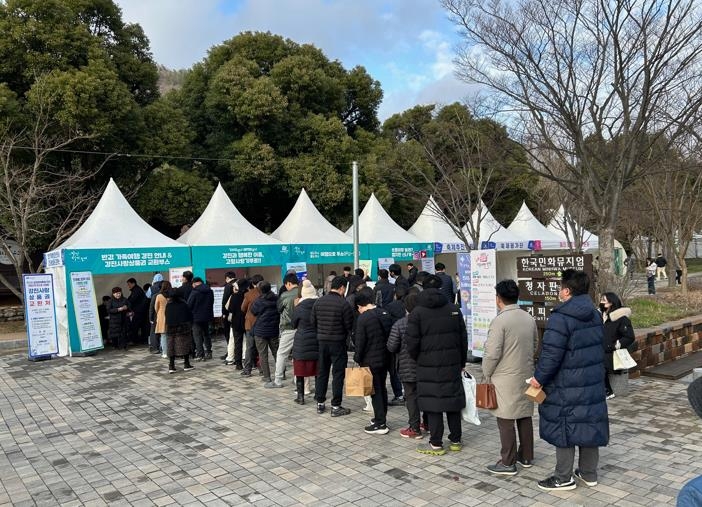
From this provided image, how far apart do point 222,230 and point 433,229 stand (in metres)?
8.53

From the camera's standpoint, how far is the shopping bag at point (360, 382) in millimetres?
5527

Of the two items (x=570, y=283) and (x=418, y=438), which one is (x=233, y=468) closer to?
(x=418, y=438)

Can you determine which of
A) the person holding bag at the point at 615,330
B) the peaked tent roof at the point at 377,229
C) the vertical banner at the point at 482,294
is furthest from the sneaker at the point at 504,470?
the peaked tent roof at the point at 377,229

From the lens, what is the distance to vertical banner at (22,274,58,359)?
10.6m

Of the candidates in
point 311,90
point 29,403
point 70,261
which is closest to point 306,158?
Result: point 311,90

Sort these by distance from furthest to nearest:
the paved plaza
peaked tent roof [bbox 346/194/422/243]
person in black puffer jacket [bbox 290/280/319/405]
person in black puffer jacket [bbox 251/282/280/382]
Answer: peaked tent roof [bbox 346/194/422/243]
person in black puffer jacket [bbox 251/282/280/382]
person in black puffer jacket [bbox 290/280/319/405]
the paved plaza

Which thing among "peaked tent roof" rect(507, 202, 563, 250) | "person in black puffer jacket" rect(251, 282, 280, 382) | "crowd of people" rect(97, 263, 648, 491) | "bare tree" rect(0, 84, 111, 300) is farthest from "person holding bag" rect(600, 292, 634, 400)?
"peaked tent roof" rect(507, 202, 563, 250)

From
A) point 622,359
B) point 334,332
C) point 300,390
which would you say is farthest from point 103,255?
point 622,359

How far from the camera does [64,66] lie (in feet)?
49.5

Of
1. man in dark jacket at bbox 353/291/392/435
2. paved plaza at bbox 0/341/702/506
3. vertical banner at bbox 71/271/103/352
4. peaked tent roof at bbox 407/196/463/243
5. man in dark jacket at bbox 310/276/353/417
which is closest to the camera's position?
paved plaza at bbox 0/341/702/506

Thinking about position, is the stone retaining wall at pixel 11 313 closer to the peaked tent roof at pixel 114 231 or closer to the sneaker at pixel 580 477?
the peaked tent roof at pixel 114 231

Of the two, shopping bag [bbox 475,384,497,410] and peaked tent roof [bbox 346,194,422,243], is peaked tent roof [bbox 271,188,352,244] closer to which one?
peaked tent roof [bbox 346,194,422,243]

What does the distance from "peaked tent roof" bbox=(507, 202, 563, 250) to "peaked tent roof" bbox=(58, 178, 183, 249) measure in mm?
14377

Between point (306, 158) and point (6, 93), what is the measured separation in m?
10.1
